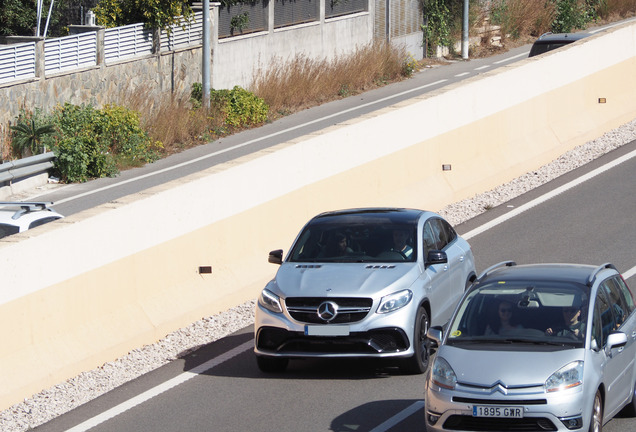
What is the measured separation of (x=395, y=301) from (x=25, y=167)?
1732cm

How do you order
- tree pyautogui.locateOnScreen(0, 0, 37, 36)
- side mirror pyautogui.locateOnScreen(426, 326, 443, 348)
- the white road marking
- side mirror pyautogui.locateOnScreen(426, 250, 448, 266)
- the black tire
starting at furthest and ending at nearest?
1. tree pyautogui.locateOnScreen(0, 0, 37, 36)
2. the white road marking
3. side mirror pyautogui.locateOnScreen(426, 250, 448, 266)
4. the black tire
5. side mirror pyautogui.locateOnScreen(426, 326, 443, 348)

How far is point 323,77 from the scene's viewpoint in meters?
38.4

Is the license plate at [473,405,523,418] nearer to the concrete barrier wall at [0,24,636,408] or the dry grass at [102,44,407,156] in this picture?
the concrete barrier wall at [0,24,636,408]

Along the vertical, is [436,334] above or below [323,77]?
below

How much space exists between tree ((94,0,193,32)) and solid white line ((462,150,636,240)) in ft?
53.1

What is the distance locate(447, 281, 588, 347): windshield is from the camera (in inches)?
356

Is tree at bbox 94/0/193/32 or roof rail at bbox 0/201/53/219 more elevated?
tree at bbox 94/0/193/32

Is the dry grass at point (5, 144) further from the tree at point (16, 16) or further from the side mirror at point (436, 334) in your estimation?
the side mirror at point (436, 334)

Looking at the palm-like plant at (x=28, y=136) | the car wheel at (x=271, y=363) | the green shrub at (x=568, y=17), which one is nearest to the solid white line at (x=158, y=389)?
the car wheel at (x=271, y=363)

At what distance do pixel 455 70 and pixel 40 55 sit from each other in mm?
17678

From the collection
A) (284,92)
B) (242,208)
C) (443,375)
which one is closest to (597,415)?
(443,375)

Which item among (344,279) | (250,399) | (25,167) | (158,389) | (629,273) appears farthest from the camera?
(25,167)

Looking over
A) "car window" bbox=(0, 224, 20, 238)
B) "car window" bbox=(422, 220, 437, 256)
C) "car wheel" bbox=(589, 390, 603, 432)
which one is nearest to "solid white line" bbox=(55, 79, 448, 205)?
"car window" bbox=(0, 224, 20, 238)

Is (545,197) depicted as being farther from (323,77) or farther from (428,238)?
(323,77)
